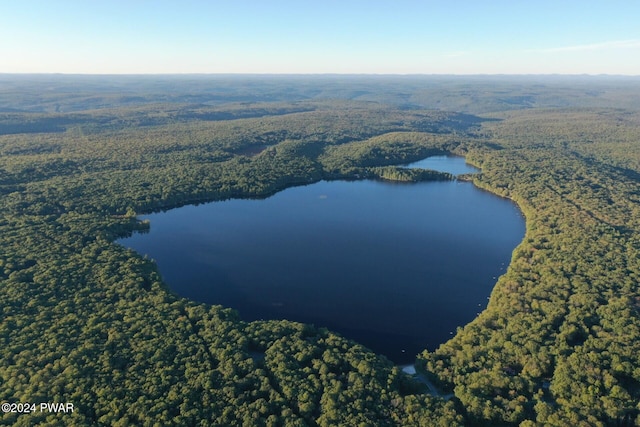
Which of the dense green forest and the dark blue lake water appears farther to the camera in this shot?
the dark blue lake water

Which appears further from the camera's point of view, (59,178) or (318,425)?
(59,178)

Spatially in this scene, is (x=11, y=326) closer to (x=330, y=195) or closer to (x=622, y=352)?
(x=622, y=352)

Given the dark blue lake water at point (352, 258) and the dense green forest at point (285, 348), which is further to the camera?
the dark blue lake water at point (352, 258)

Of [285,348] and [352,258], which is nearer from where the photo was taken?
[285,348]

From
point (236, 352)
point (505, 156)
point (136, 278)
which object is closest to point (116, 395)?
point (236, 352)

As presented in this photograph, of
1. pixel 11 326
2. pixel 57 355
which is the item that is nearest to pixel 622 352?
pixel 57 355

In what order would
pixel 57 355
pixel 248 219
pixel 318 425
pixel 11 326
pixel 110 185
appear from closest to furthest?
pixel 318 425, pixel 57 355, pixel 11 326, pixel 248 219, pixel 110 185

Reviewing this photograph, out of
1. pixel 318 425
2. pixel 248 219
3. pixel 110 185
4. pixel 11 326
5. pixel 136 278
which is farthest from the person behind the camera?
pixel 110 185
